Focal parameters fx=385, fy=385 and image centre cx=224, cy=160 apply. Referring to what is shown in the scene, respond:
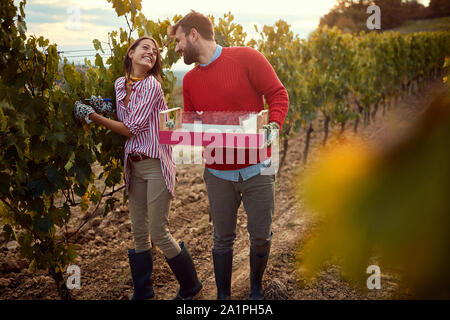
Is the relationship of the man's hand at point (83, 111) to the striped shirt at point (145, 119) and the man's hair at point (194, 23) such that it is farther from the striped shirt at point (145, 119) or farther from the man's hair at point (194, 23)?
the man's hair at point (194, 23)

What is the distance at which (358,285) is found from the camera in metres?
0.60

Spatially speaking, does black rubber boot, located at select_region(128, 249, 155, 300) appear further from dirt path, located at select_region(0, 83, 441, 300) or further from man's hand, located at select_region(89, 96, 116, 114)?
man's hand, located at select_region(89, 96, 116, 114)

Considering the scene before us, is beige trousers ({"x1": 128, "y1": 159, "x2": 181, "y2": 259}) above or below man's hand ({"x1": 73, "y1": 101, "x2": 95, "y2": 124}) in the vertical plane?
below

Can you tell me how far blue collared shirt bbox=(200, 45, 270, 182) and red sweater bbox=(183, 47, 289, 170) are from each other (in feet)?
0.07

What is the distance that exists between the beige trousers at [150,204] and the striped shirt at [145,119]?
4 cm

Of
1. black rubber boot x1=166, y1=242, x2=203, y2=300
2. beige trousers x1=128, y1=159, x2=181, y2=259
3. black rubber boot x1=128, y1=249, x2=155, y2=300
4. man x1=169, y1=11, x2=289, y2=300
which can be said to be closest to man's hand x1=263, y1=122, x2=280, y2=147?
man x1=169, y1=11, x2=289, y2=300

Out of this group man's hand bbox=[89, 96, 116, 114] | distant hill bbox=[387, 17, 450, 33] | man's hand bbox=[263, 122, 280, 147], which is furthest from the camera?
man's hand bbox=[89, 96, 116, 114]

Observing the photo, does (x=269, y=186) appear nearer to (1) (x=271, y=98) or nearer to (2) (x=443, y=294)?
(1) (x=271, y=98)

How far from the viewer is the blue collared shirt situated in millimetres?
2232

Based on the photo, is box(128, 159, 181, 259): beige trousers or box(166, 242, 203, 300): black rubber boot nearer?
box(128, 159, 181, 259): beige trousers

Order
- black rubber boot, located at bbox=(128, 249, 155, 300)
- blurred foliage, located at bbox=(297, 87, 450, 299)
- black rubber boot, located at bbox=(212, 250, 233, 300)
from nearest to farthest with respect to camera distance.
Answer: blurred foliage, located at bbox=(297, 87, 450, 299), black rubber boot, located at bbox=(212, 250, 233, 300), black rubber boot, located at bbox=(128, 249, 155, 300)
